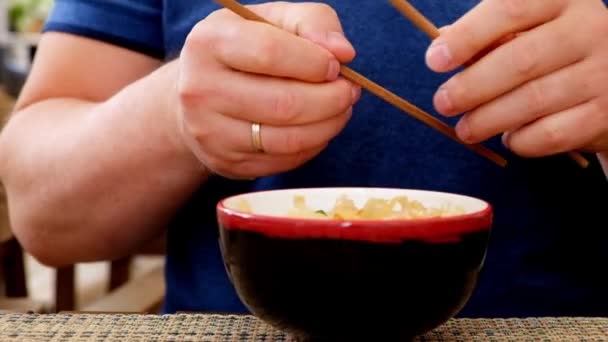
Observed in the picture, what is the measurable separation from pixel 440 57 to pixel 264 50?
0.15 metres

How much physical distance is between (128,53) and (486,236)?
65 cm

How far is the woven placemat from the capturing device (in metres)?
0.57

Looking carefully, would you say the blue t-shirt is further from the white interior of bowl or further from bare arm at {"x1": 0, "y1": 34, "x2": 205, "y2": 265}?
the white interior of bowl

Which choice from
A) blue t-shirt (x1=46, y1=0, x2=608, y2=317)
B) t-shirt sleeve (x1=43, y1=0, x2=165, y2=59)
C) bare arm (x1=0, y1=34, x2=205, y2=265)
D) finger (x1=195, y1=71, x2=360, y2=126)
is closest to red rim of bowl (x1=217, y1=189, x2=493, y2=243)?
finger (x1=195, y1=71, x2=360, y2=126)

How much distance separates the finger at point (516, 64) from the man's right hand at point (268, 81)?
0.29 feet

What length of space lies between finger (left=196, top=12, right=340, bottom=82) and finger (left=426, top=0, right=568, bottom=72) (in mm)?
90

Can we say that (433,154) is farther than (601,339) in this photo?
Yes

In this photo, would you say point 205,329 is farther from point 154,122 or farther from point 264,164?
point 154,122

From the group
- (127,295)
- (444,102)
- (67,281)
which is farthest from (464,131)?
(67,281)

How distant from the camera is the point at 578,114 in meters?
0.66

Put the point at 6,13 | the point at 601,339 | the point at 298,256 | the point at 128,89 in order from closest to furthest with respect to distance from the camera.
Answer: the point at 298,256 < the point at 601,339 < the point at 128,89 < the point at 6,13

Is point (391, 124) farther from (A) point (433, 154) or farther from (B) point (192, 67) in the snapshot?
(B) point (192, 67)

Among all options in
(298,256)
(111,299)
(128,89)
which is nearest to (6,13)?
(111,299)

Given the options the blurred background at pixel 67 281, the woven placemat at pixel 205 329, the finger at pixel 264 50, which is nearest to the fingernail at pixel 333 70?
the finger at pixel 264 50
